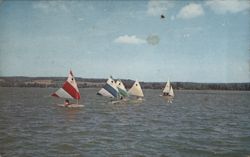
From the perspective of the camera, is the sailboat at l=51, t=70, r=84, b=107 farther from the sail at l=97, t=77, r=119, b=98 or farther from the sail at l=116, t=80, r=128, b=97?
the sail at l=116, t=80, r=128, b=97

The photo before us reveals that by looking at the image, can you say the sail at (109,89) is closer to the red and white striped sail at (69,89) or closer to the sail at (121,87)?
the sail at (121,87)

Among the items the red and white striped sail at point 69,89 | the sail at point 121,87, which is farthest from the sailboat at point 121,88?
the red and white striped sail at point 69,89

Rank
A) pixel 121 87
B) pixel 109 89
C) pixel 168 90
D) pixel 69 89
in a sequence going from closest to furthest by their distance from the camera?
pixel 69 89
pixel 109 89
pixel 121 87
pixel 168 90

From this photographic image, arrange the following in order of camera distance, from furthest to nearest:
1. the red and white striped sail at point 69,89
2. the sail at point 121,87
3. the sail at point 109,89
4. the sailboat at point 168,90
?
1. the sailboat at point 168,90
2. the sail at point 121,87
3. the sail at point 109,89
4. the red and white striped sail at point 69,89

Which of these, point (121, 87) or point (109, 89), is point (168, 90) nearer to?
point (121, 87)

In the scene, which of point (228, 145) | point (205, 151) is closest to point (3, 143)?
point (205, 151)

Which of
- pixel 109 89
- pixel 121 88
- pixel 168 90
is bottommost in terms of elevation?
pixel 109 89

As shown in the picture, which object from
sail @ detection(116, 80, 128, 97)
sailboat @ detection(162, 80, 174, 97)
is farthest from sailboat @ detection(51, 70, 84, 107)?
sailboat @ detection(162, 80, 174, 97)

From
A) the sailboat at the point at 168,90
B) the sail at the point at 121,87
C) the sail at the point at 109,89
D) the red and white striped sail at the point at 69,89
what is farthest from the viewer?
the sailboat at the point at 168,90

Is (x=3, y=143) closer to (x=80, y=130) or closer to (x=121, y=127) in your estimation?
(x=80, y=130)

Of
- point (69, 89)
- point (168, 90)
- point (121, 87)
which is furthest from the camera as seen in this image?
point (168, 90)

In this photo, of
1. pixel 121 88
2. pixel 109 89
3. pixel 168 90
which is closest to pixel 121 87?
pixel 121 88

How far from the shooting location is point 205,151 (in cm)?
2119

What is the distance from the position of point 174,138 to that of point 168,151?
4.59 meters
